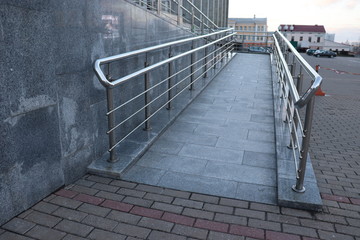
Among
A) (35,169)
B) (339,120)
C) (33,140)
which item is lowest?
(339,120)

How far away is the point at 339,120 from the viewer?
6.70 metres

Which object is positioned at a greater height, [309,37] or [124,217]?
[309,37]

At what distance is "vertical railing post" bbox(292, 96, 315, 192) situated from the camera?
271 cm

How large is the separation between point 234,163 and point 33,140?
2166mm

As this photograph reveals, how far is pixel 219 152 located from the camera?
398 cm

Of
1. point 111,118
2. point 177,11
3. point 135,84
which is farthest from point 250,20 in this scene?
point 111,118

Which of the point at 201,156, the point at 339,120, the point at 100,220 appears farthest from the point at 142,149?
the point at 339,120

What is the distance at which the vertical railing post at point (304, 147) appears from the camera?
2.71 m

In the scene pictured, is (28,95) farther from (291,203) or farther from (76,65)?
(291,203)

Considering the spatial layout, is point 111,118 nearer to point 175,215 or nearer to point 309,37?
point 175,215

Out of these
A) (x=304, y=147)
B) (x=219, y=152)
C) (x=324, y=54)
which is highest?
(x=304, y=147)

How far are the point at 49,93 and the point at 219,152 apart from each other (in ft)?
7.05

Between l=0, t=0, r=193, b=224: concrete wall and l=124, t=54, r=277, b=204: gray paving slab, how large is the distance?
687 mm

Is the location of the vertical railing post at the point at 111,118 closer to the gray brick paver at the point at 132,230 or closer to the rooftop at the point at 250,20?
the gray brick paver at the point at 132,230
